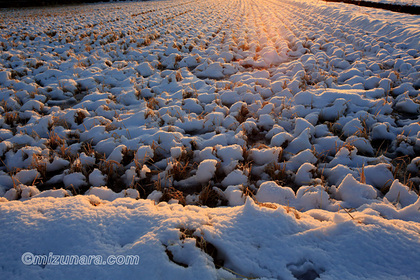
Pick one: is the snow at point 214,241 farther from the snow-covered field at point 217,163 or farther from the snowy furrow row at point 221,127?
the snowy furrow row at point 221,127

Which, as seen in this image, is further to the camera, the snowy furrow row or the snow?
the snowy furrow row

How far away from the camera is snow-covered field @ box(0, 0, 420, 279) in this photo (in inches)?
41.9

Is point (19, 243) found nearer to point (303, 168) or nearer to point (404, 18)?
point (303, 168)

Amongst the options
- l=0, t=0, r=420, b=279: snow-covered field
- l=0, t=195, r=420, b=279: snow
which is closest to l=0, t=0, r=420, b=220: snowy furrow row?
l=0, t=0, r=420, b=279: snow-covered field

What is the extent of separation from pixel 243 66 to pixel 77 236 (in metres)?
3.98

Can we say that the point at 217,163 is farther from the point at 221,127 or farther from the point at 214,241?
the point at 214,241

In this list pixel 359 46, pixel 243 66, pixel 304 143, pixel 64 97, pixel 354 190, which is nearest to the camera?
pixel 354 190

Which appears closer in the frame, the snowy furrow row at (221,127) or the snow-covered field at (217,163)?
the snow-covered field at (217,163)

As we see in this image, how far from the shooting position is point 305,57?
448 centimetres

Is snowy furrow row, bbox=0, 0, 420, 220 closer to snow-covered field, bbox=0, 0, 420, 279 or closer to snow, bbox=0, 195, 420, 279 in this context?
snow-covered field, bbox=0, 0, 420, 279

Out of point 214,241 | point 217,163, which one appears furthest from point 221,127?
→ point 214,241

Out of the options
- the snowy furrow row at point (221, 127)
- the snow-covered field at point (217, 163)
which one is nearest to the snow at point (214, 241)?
the snow-covered field at point (217, 163)

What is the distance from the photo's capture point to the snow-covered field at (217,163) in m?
1.07

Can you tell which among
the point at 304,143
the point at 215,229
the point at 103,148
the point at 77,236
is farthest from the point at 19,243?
the point at 304,143
